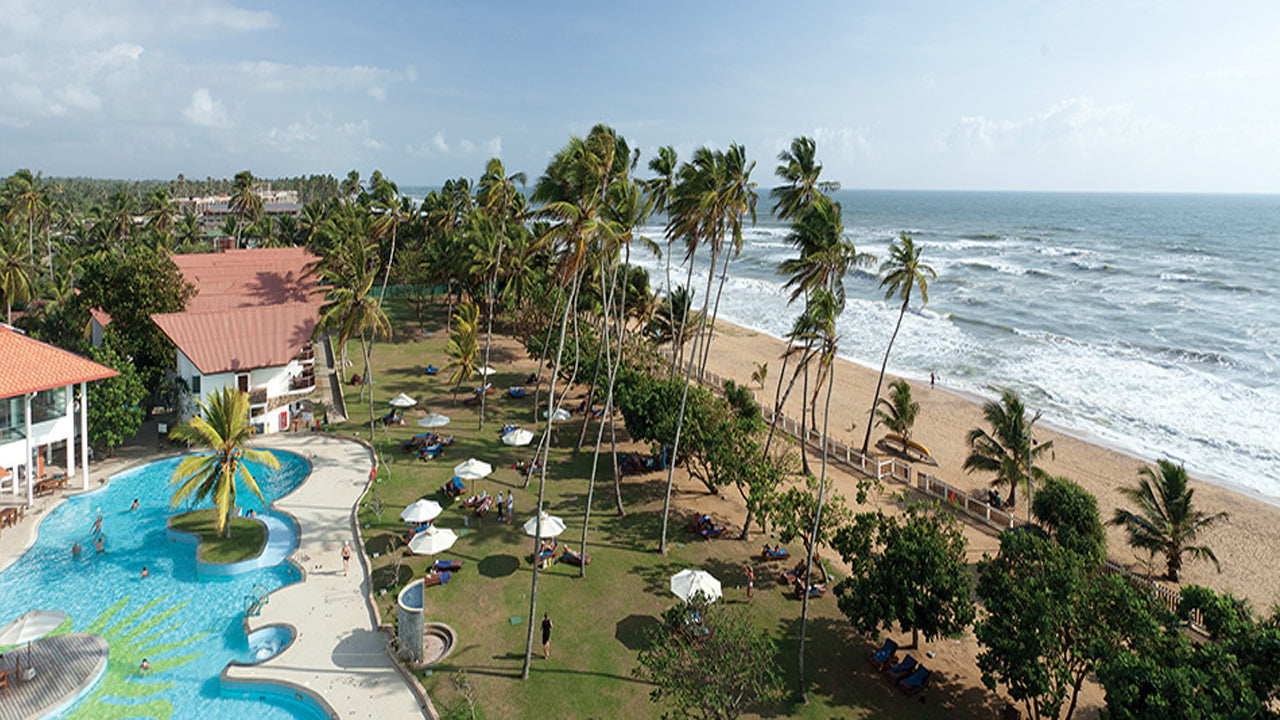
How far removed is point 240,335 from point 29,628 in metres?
19.9

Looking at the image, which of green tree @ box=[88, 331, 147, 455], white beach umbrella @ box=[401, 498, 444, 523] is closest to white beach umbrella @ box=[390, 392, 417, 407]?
green tree @ box=[88, 331, 147, 455]

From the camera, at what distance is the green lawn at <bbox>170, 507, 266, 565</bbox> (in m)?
22.7

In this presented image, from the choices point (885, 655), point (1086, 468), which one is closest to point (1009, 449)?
point (1086, 468)

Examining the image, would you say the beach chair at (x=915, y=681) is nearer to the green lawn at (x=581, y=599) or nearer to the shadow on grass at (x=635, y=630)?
the green lawn at (x=581, y=599)

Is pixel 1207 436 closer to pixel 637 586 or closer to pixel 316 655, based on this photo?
pixel 637 586

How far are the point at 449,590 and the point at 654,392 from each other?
11641 mm

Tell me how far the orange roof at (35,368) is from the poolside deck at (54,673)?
36.0 ft

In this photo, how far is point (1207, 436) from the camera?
39688mm

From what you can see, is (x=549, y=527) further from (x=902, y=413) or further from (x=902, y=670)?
(x=902, y=413)

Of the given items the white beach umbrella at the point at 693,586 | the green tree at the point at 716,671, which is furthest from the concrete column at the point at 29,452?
the green tree at the point at 716,671

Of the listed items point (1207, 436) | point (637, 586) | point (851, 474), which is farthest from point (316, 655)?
point (1207, 436)

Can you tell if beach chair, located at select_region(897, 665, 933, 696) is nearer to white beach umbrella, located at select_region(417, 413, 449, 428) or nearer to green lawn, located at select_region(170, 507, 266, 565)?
green lawn, located at select_region(170, 507, 266, 565)

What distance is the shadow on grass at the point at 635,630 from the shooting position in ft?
58.9

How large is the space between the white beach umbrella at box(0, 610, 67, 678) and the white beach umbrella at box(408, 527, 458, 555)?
8957mm
